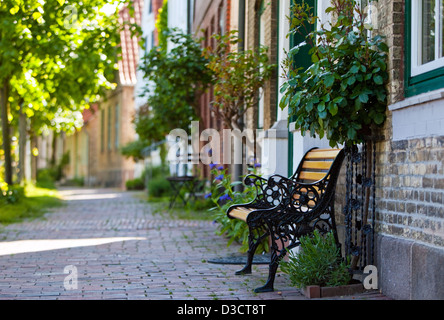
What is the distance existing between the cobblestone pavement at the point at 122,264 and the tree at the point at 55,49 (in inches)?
171

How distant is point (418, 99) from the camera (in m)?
4.76

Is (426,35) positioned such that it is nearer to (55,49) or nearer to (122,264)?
(122,264)

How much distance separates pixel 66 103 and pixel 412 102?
1345 cm

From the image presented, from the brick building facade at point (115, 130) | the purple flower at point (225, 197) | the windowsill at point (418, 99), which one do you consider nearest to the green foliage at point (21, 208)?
the purple flower at point (225, 197)

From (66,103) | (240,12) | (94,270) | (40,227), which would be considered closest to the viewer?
(94,270)

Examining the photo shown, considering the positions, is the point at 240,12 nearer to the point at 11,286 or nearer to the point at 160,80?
the point at 160,80

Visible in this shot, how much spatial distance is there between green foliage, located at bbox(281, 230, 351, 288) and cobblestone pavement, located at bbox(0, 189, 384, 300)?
17 centimetres

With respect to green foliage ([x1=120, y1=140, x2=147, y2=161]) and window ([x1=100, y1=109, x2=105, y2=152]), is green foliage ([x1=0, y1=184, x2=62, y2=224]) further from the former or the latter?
window ([x1=100, y1=109, x2=105, y2=152])

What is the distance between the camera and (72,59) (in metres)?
15.5

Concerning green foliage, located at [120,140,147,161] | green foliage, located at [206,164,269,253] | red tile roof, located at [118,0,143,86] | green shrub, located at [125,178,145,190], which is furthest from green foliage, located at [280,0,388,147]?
red tile roof, located at [118,0,143,86]

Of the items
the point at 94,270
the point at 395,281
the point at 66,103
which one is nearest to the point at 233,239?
the point at 94,270

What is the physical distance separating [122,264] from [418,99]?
12.7 feet

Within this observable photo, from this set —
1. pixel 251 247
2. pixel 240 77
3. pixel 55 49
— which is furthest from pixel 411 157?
pixel 55 49

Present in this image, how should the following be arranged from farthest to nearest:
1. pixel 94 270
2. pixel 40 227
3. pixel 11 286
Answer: pixel 40 227 → pixel 94 270 → pixel 11 286
